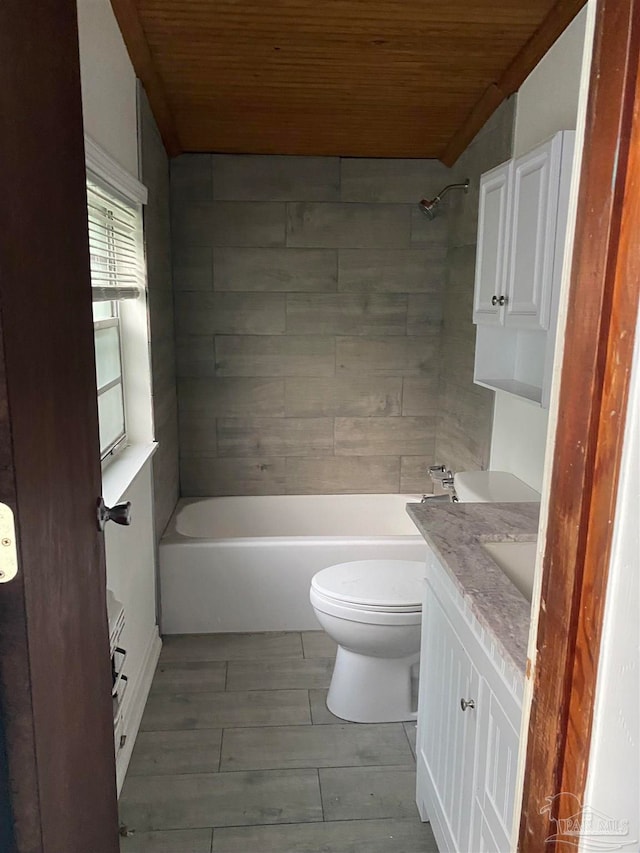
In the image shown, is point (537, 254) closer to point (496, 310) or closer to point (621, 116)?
point (496, 310)

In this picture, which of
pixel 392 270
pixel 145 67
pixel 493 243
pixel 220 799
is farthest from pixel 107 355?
pixel 392 270

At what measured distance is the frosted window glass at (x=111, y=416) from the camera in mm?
2402

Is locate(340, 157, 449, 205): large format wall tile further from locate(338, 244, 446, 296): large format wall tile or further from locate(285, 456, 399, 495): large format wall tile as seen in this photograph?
locate(285, 456, 399, 495): large format wall tile

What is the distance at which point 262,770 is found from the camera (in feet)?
7.06

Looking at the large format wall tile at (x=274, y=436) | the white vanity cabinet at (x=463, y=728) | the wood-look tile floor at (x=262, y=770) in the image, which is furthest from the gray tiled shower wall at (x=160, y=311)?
the white vanity cabinet at (x=463, y=728)

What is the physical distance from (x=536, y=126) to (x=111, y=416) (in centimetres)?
190

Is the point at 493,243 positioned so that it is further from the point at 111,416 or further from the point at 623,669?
the point at 623,669

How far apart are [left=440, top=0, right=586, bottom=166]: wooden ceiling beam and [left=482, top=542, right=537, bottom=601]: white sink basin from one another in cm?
172

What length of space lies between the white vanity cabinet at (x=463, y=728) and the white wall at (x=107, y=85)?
158 cm

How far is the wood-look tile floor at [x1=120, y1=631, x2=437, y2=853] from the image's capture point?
1.89 meters

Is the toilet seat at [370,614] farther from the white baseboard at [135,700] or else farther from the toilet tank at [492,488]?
the white baseboard at [135,700]

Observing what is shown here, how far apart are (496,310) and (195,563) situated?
1696mm

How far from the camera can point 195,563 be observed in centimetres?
299

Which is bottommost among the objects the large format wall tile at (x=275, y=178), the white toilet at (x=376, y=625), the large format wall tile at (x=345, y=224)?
the white toilet at (x=376, y=625)
